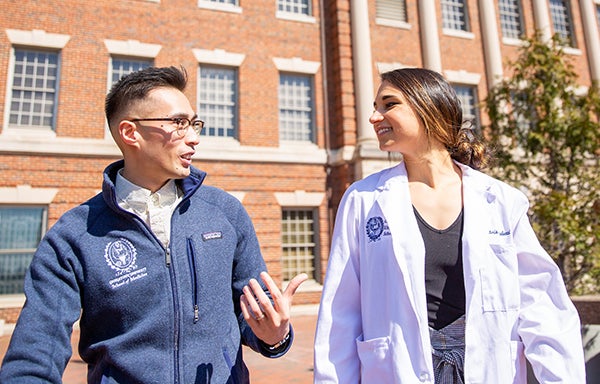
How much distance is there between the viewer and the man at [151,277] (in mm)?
1697

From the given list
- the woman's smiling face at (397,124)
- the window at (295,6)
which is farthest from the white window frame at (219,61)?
the woman's smiling face at (397,124)

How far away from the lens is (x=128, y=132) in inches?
83.9

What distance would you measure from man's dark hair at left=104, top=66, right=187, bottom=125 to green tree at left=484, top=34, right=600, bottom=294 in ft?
19.0

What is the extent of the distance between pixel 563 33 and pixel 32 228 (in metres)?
20.1

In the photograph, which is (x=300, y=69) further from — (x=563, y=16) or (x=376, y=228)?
(x=376, y=228)

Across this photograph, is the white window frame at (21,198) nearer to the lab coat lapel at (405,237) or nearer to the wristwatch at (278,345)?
the wristwatch at (278,345)

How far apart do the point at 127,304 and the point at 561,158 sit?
7.90 meters

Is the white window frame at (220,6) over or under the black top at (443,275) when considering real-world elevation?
over

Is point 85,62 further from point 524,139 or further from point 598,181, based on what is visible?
point 598,181

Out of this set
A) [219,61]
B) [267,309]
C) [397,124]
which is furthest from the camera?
[219,61]

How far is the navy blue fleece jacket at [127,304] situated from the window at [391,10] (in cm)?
1459

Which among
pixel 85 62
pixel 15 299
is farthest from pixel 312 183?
pixel 15 299

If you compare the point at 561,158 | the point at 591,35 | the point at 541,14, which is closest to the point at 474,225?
the point at 561,158

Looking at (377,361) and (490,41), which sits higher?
(490,41)
